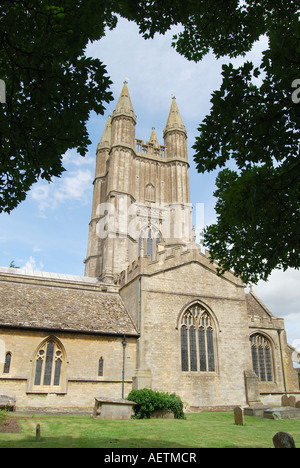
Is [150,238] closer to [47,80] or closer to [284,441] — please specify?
[284,441]

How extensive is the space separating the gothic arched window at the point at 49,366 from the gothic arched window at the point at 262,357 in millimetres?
13777

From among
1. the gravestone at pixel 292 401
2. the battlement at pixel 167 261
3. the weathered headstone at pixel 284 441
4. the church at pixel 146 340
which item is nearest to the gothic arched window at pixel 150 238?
the church at pixel 146 340

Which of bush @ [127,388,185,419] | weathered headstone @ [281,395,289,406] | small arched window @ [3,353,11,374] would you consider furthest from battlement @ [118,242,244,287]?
small arched window @ [3,353,11,374]

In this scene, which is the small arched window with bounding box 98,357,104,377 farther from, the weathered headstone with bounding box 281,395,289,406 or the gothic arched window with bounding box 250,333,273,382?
the weathered headstone with bounding box 281,395,289,406

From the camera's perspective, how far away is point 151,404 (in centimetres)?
1558

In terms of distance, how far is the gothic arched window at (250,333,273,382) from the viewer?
24391 mm

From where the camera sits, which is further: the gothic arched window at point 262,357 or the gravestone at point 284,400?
the gothic arched window at point 262,357

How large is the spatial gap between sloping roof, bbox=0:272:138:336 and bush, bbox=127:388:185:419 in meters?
3.87

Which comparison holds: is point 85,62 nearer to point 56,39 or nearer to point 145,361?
point 56,39

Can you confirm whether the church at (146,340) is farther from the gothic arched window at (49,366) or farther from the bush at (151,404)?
the bush at (151,404)

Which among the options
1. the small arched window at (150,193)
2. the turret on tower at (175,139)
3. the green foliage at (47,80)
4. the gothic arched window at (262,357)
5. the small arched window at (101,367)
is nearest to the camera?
the green foliage at (47,80)

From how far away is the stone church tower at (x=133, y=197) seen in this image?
111 ft

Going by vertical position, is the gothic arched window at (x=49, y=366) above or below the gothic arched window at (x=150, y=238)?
below

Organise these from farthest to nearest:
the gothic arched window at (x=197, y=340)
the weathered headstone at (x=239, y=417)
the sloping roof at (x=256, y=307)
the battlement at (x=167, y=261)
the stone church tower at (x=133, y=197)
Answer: the stone church tower at (x=133, y=197), the sloping roof at (x=256, y=307), the battlement at (x=167, y=261), the gothic arched window at (x=197, y=340), the weathered headstone at (x=239, y=417)
